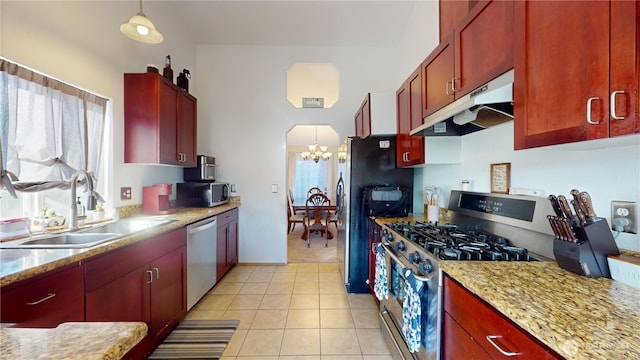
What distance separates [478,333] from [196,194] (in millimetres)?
2890

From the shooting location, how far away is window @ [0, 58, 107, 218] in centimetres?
145

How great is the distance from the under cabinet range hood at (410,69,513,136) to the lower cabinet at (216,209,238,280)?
91.4 inches

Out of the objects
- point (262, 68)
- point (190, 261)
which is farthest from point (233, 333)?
point (262, 68)

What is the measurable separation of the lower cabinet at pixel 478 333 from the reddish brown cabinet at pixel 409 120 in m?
1.28

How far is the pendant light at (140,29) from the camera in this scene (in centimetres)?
170

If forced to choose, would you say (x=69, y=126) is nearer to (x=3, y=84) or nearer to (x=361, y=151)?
(x=3, y=84)

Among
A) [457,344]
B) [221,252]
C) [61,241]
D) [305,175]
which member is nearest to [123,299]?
[61,241]

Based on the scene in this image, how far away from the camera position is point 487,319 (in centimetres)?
83

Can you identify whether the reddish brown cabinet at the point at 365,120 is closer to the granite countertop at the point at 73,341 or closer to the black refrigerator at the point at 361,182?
the black refrigerator at the point at 361,182

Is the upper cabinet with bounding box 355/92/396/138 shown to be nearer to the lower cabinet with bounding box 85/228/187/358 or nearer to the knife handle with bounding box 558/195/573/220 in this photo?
the knife handle with bounding box 558/195/573/220

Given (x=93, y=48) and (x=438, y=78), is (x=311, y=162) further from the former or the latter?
(x=438, y=78)

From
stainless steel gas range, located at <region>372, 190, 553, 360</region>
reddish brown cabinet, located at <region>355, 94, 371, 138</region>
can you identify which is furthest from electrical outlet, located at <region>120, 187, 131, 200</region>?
reddish brown cabinet, located at <region>355, 94, 371, 138</region>

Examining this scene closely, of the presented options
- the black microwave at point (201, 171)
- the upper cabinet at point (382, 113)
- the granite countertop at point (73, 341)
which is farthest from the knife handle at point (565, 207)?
the black microwave at point (201, 171)

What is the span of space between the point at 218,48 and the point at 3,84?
253 cm
